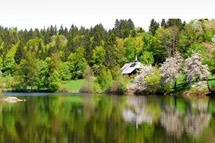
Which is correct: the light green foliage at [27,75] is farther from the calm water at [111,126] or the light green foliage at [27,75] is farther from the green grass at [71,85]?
the calm water at [111,126]

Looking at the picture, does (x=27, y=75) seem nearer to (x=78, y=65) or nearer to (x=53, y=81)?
(x=53, y=81)

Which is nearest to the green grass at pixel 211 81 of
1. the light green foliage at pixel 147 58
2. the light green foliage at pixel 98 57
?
the light green foliage at pixel 147 58

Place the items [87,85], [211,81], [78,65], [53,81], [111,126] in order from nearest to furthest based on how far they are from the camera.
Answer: [111,126] < [211,81] < [87,85] < [53,81] < [78,65]

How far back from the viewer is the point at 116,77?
12119cm

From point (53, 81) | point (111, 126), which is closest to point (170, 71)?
point (53, 81)

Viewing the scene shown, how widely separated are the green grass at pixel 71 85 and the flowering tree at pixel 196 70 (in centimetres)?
4240

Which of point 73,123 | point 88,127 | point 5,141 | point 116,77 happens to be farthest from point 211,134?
point 116,77

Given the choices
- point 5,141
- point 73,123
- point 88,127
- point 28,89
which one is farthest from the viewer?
point 28,89

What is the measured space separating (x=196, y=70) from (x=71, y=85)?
51.5 m

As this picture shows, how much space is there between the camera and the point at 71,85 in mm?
140375

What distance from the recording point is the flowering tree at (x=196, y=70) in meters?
103

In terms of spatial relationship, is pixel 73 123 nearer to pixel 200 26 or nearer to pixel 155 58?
pixel 155 58

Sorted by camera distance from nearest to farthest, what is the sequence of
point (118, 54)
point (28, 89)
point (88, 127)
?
point (88, 127)
point (28, 89)
point (118, 54)

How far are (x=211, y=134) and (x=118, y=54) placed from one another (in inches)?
4557
